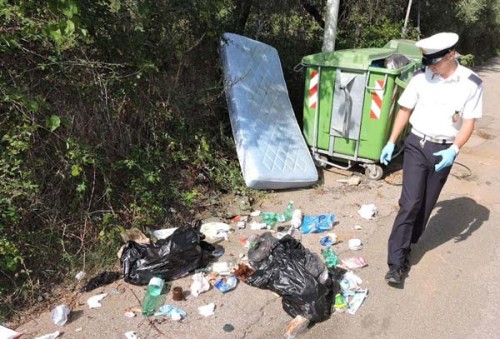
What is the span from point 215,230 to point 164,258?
33.8 inches

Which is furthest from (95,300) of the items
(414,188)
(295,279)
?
(414,188)

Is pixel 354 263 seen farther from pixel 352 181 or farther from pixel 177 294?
pixel 352 181

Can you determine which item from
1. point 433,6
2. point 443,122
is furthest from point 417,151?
point 433,6

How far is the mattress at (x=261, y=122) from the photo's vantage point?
188 inches

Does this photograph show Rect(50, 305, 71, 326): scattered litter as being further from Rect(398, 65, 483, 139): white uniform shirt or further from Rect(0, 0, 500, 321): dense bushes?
Rect(398, 65, 483, 139): white uniform shirt

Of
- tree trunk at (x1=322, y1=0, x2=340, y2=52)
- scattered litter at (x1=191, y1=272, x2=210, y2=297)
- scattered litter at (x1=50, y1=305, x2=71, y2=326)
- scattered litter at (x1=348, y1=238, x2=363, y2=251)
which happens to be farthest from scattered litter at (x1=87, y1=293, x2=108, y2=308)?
tree trunk at (x1=322, y1=0, x2=340, y2=52)

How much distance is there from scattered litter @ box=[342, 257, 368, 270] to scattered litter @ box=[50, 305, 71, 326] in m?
2.19

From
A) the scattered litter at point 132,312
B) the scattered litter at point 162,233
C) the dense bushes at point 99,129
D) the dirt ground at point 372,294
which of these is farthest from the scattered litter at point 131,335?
the scattered litter at point 162,233

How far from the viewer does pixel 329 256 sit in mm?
3766

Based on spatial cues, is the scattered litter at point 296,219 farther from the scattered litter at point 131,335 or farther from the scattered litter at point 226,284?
the scattered litter at point 131,335

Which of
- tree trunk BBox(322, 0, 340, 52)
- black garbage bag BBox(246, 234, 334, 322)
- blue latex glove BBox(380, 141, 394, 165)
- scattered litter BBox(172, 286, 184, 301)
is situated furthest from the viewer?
tree trunk BBox(322, 0, 340, 52)

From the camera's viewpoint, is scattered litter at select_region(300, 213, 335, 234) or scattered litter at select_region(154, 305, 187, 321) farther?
scattered litter at select_region(300, 213, 335, 234)

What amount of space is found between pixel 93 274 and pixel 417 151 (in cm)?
271

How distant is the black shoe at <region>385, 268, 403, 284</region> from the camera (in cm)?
339
